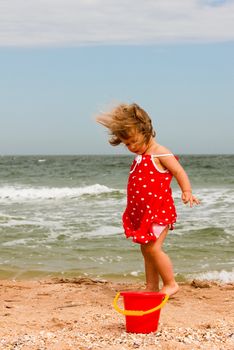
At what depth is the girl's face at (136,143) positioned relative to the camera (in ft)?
14.5

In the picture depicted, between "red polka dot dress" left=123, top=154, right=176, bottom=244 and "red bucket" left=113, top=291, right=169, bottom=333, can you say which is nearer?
"red bucket" left=113, top=291, right=169, bottom=333

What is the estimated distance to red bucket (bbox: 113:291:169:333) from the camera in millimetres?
3777

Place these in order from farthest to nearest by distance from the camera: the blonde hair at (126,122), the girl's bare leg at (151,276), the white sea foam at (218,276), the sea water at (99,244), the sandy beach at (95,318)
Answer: the sea water at (99,244) < the white sea foam at (218,276) < the girl's bare leg at (151,276) < the blonde hair at (126,122) < the sandy beach at (95,318)

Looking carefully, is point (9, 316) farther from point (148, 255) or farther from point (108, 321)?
point (148, 255)

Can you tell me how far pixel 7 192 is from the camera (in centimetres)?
2038

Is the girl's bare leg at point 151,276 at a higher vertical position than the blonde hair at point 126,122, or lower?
lower

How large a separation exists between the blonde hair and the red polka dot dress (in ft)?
0.64

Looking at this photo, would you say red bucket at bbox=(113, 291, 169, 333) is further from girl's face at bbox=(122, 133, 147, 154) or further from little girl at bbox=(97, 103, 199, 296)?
girl's face at bbox=(122, 133, 147, 154)

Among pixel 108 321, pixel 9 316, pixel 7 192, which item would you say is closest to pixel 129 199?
pixel 108 321

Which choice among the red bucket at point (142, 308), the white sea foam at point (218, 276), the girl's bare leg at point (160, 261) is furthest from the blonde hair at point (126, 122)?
the white sea foam at point (218, 276)

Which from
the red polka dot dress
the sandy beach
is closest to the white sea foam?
the sandy beach

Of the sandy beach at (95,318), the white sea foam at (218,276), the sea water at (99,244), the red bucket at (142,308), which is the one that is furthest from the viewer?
the sea water at (99,244)

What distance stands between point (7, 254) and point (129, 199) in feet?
12.2

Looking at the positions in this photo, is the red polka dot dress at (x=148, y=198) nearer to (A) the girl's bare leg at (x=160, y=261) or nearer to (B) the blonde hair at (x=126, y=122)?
(A) the girl's bare leg at (x=160, y=261)
